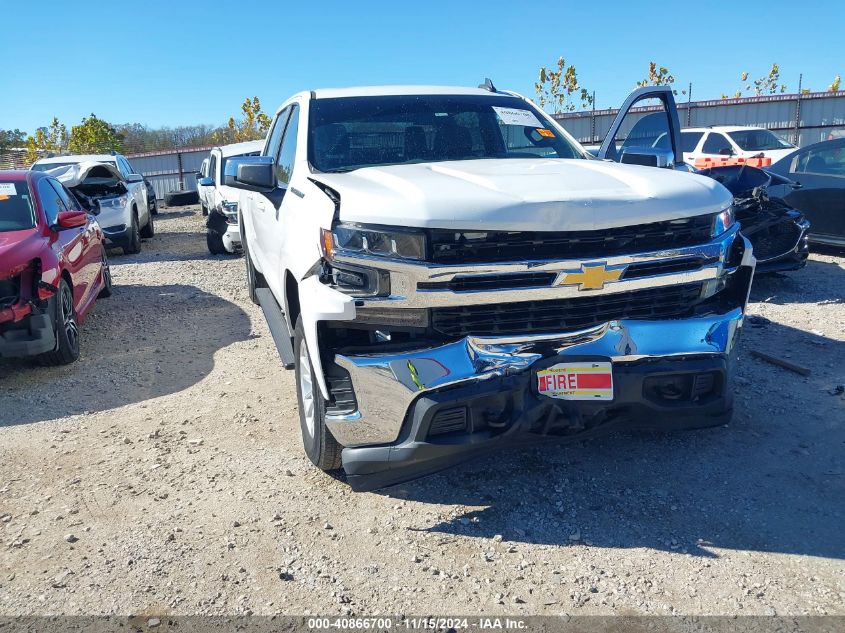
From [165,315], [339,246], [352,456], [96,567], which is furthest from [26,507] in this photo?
[165,315]

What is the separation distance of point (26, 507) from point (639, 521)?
2.95 meters

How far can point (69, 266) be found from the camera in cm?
634

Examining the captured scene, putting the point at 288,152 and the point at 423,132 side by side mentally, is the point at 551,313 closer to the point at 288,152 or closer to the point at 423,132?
the point at 423,132

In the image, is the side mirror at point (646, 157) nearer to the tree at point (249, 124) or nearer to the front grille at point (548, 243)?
the front grille at point (548, 243)

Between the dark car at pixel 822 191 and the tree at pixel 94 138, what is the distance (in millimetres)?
32532

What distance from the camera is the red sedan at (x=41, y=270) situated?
5414 mm

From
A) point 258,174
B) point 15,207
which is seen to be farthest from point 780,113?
point 258,174

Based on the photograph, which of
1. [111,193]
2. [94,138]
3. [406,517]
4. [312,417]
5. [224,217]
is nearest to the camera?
[406,517]

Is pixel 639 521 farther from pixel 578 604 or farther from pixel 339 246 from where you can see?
pixel 339 246

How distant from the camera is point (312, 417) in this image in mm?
3719

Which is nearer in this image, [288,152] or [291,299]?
[291,299]

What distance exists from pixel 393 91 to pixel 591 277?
2.31 m

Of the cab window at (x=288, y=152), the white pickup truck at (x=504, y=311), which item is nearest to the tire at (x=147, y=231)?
the cab window at (x=288, y=152)

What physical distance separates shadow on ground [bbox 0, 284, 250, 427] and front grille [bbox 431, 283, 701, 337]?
301 centimetres
